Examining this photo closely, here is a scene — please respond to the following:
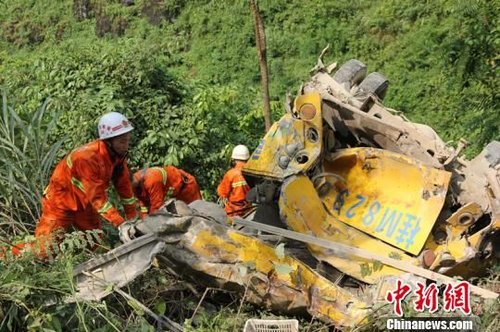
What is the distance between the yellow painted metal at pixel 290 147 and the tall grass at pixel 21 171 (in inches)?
68.0

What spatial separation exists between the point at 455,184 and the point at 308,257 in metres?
1.12

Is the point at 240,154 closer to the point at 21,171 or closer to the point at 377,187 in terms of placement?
the point at 21,171

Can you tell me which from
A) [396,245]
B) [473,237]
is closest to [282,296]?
[396,245]

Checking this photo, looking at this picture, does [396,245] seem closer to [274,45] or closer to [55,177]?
[55,177]

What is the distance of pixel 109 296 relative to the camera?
4.18 metres

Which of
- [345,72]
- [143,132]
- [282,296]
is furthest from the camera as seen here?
[143,132]

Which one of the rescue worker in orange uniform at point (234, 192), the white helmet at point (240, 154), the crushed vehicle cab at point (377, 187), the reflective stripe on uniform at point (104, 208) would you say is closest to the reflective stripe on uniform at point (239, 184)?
the rescue worker in orange uniform at point (234, 192)

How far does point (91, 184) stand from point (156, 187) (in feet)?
5.11

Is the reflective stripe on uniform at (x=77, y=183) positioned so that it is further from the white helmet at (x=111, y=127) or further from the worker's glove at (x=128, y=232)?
the worker's glove at (x=128, y=232)

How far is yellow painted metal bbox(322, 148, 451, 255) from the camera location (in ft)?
15.7

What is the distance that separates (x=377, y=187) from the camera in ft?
16.4

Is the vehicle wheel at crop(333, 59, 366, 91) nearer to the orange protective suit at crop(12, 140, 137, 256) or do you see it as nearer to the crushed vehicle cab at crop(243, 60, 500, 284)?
the crushed vehicle cab at crop(243, 60, 500, 284)

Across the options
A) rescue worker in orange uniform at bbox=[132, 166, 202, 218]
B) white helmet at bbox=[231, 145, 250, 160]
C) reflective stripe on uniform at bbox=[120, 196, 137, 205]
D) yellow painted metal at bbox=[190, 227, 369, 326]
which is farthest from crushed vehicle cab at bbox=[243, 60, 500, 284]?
white helmet at bbox=[231, 145, 250, 160]

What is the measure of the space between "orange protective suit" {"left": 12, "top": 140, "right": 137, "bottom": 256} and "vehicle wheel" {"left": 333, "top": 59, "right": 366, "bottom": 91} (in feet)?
6.08
